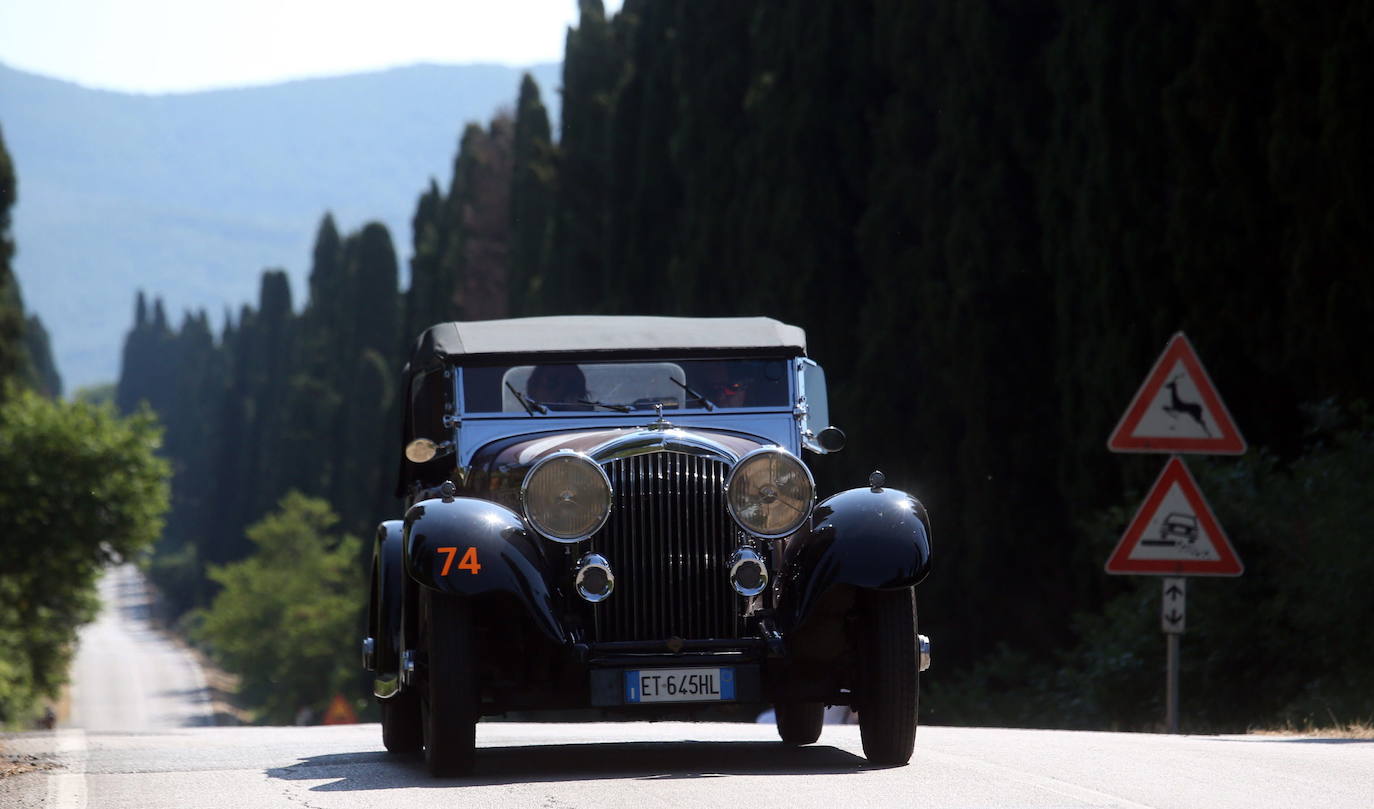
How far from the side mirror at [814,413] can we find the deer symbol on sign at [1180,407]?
2815mm

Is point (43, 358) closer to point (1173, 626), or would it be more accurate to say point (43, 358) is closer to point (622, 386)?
point (1173, 626)

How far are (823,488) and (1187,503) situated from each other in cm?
1537

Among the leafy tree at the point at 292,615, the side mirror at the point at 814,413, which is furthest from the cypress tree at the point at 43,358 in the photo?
the side mirror at the point at 814,413

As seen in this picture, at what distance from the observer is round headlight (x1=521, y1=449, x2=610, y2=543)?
8.35 metres

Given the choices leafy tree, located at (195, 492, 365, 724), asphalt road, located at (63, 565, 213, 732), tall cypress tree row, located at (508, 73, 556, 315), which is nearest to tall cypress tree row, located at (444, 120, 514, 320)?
tall cypress tree row, located at (508, 73, 556, 315)

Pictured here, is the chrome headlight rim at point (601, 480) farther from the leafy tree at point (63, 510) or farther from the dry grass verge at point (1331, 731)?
the leafy tree at point (63, 510)

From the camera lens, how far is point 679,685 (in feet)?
27.0

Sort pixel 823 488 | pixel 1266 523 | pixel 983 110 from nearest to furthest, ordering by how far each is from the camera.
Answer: pixel 1266 523
pixel 983 110
pixel 823 488

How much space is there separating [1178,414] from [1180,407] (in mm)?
43

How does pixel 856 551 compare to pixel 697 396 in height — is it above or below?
below

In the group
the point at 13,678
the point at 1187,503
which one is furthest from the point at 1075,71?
the point at 13,678

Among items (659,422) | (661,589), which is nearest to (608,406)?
(659,422)

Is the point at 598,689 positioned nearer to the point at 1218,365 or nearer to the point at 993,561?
the point at 1218,365

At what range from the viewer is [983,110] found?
80.4 feet
